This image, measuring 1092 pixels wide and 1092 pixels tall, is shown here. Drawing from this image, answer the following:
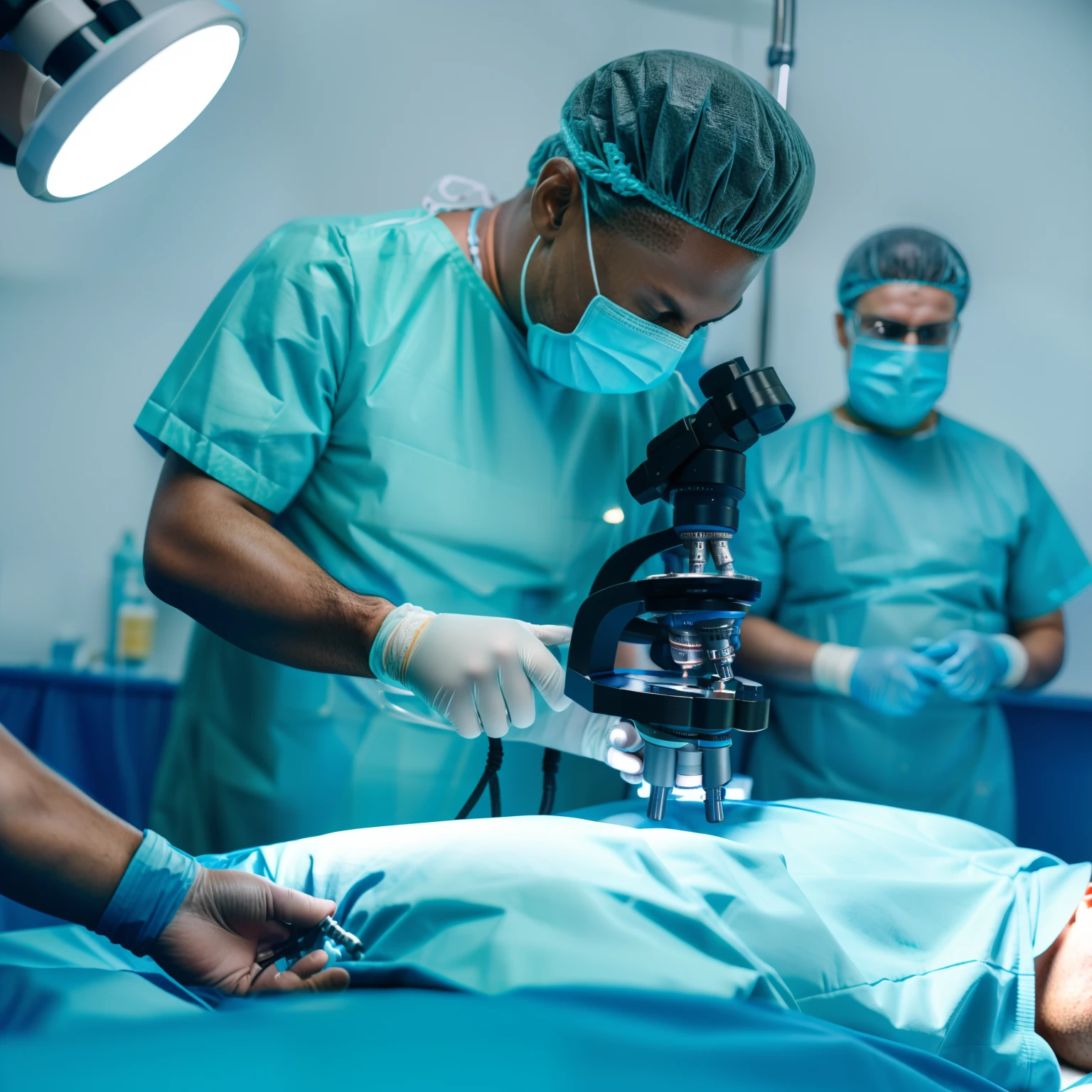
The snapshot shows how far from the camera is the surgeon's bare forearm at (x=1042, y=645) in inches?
64.7

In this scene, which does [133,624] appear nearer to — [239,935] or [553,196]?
[239,935]

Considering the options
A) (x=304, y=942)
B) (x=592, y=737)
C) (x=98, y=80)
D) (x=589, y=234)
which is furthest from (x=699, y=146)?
(x=304, y=942)

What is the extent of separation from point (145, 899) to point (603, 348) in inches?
30.3

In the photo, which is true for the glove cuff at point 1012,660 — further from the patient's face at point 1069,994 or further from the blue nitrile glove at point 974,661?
the patient's face at point 1069,994

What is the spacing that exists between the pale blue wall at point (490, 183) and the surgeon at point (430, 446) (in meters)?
0.14

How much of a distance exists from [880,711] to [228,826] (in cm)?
111

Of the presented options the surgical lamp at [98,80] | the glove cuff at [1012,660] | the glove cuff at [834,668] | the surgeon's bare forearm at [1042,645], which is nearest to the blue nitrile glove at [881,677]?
the glove cuff at [834,668]

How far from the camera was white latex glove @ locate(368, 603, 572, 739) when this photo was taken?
2.98 ft

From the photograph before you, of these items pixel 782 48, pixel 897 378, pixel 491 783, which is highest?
pixel 782 48

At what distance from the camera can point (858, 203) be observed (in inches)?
68.7

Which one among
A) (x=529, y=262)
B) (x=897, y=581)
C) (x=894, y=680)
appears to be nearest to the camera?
(x=529, y=262)

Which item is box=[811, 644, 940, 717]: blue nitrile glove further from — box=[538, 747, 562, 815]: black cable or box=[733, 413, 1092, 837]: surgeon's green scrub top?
box=[538, 747, 562, 815]: black cable

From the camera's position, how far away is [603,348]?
3.57 ft

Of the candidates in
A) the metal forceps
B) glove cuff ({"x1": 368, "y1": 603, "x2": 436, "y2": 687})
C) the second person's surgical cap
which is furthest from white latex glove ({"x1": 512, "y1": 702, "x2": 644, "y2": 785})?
the second person's surgical cap
